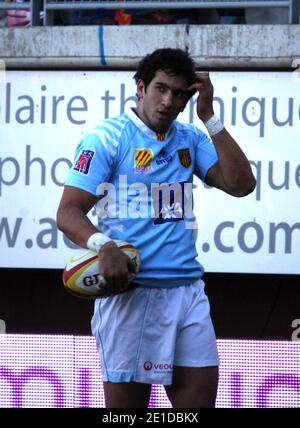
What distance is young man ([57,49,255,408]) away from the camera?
3.74 metres

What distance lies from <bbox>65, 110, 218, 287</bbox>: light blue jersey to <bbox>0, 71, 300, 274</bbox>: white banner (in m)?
2.72

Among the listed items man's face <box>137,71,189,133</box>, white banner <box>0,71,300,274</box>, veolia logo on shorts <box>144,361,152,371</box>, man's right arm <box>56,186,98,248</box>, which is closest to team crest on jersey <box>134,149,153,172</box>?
man's face <box>137,71,189,133</box>

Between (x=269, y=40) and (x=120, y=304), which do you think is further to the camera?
(x=269, y=40)

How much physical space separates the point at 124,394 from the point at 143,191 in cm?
80

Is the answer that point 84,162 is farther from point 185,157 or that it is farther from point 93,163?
point 185,157

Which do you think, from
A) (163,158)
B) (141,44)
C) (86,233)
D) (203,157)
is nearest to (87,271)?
(86,233)

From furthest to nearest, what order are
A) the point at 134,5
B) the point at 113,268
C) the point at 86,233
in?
the point at 134,5, the point at 86,233, the point at 113,268

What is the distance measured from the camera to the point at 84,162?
12.3ft

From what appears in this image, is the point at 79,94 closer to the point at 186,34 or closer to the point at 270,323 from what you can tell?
the point at 186,34

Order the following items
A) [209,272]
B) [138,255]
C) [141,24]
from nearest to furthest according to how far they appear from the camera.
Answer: [138,255] < [209,272] < [141,24]

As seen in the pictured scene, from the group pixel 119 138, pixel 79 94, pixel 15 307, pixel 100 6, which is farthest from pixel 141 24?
pixel 119 138

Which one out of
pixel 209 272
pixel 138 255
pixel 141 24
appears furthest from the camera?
pixel 141 24

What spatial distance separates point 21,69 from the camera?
6.80 m

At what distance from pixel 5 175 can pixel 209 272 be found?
5.16ft
